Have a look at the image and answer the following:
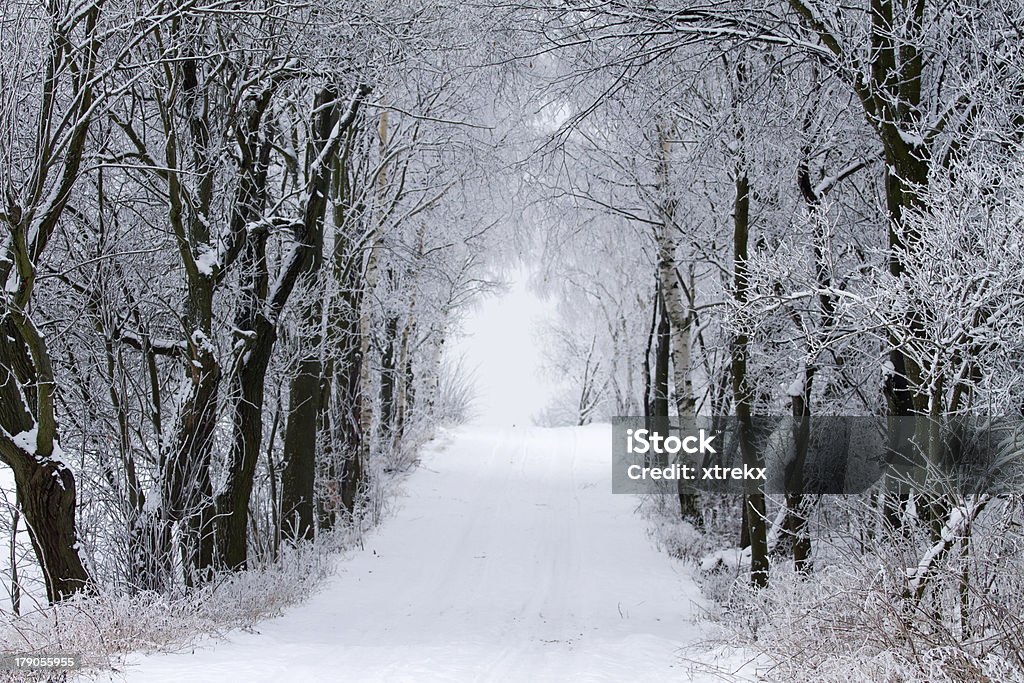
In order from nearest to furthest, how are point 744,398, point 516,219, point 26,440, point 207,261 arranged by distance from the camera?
point 26,440 < point 207,261 < point 744,398 < point 516,219

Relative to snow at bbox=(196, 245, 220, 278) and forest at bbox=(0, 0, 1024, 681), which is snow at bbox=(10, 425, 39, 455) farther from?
snow at bbox=(196, 245, 220, 278)

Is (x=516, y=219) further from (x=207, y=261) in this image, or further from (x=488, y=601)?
(x=207, y=261)

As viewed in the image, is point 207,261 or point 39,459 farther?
point 207,261

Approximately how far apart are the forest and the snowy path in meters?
0.51

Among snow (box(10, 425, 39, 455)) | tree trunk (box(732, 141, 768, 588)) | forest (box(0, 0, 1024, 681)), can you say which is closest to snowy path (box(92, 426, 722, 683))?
forest (box(0, 0, 1024, 681))

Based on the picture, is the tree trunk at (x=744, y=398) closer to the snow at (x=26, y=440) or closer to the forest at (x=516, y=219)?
the forest at (x=516, y=219)

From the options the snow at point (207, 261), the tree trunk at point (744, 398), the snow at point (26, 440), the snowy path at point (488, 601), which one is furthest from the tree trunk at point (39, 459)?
the tree trunk at point (744, 398)

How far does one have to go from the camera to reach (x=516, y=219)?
12.6m

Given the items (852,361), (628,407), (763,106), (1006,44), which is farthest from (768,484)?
(628,407)

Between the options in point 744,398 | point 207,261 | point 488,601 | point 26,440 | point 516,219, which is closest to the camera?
point 26,440

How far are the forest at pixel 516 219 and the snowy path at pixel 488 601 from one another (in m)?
0.51

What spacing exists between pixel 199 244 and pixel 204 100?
1177 mm

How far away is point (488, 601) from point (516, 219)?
5.77m

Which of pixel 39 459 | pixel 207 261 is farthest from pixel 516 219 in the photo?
pixel 39 459
